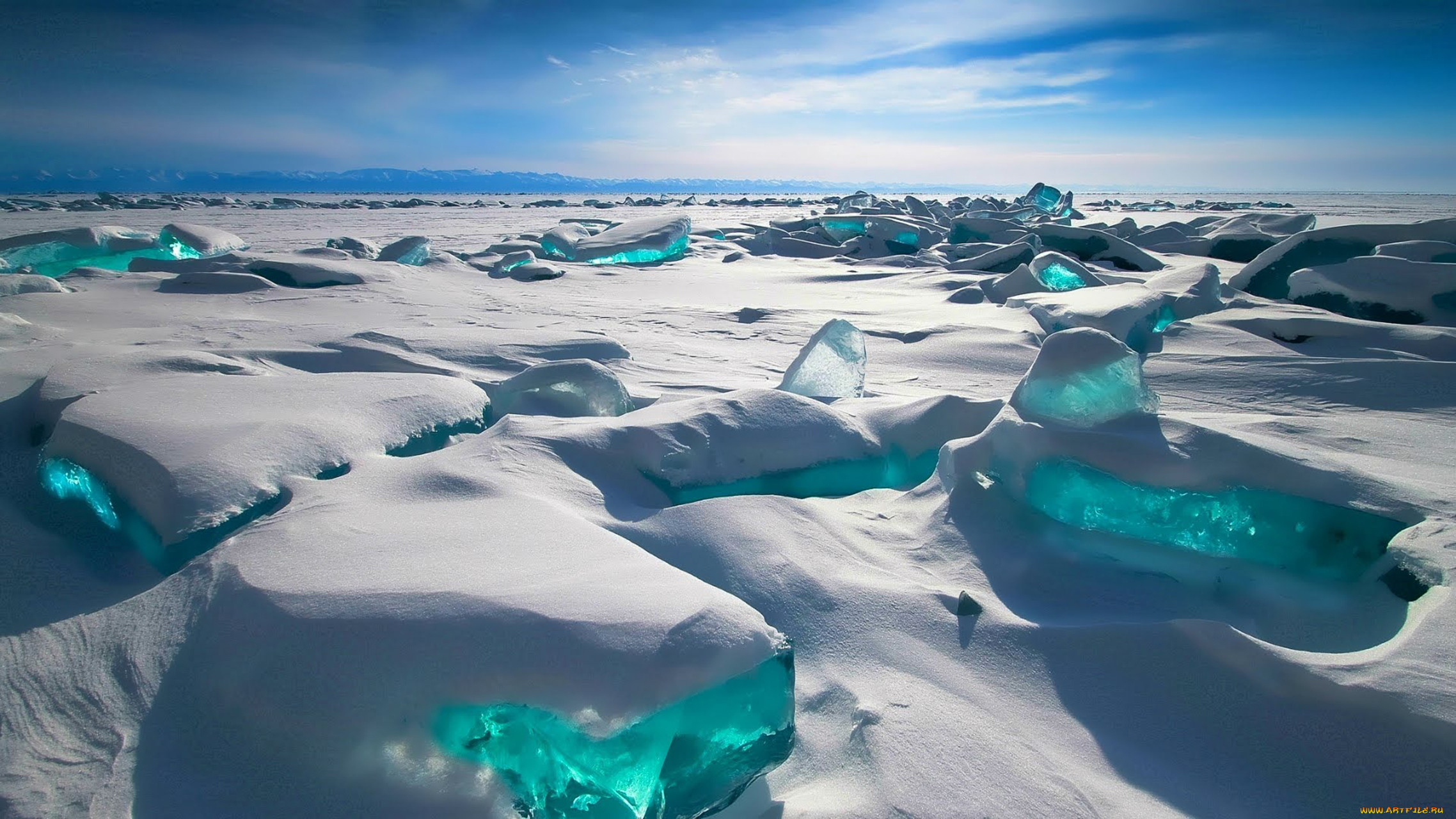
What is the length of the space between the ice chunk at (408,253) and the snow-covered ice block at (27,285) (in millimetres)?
2211

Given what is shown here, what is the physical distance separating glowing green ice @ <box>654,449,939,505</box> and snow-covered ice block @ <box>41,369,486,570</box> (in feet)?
2.26

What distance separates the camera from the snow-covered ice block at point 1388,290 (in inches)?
124

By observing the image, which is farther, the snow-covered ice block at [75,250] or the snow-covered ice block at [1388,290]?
the snow-covered ice block at [75,250]

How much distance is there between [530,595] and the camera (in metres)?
0.94

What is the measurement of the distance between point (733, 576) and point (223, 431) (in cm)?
111

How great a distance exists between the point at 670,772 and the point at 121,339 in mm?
2890

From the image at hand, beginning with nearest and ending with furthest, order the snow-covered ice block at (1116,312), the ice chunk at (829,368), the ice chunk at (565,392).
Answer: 1. the ice chunk at (565,392)
2. the ice chunk at (829,368)
3. the snow-covered ice block at (1116,312)

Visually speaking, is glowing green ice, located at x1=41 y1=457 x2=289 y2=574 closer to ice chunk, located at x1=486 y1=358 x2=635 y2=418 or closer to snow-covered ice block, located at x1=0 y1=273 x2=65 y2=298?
ice chunk, located at x1=486 y1=358 x2=635 y2=418

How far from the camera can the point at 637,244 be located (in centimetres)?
638

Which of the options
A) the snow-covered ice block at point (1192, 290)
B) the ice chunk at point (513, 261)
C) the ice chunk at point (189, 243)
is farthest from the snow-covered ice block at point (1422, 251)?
the ice chunk at point (189, 243)

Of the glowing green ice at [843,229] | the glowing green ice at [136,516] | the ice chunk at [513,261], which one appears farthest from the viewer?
the glowing green ice at [843,229]

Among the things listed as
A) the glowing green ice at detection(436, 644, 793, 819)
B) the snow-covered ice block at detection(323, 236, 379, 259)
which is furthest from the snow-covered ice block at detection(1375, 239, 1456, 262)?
the snow-covered ice block at detection(323, 236, 379, 259)

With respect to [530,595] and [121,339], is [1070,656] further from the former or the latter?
[121,339]

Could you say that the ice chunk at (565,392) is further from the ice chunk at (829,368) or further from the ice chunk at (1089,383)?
the ice chunk at (1089,383)
